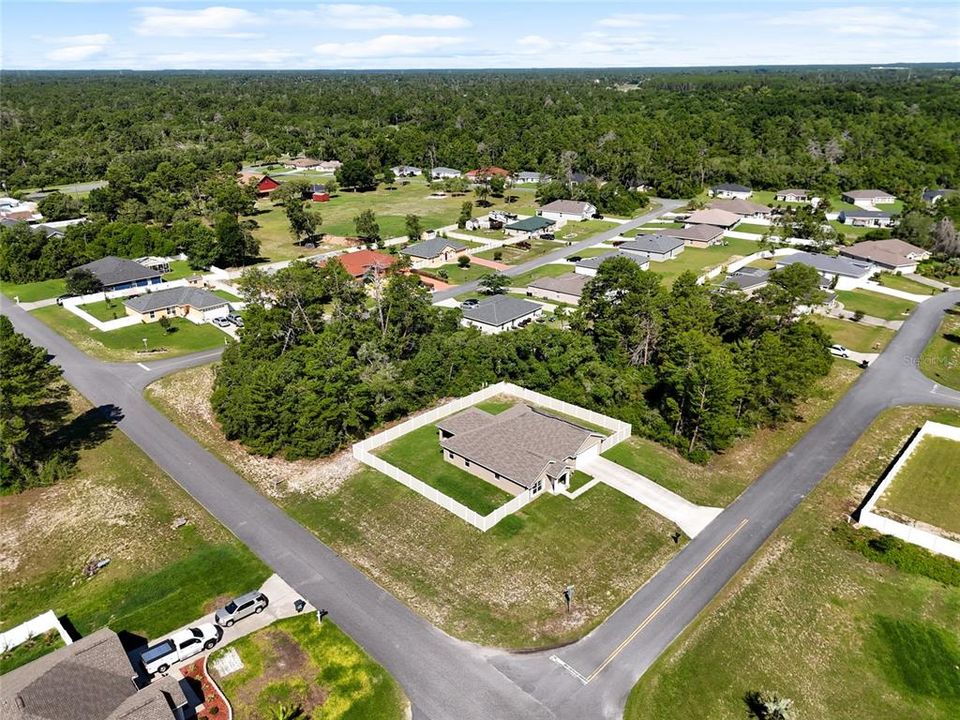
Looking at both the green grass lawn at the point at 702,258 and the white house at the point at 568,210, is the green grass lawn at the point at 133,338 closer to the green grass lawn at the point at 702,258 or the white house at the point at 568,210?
the green grass lawn at the point at 702,258

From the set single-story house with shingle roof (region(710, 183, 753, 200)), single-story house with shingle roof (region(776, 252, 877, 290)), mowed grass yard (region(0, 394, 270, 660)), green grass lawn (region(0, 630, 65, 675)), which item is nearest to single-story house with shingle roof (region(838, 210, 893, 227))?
single-story house with shingle roof (region(710, 183, 753, 200))

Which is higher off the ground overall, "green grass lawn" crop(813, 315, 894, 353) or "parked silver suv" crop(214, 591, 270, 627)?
"parked silver suv" crop(214, 591, 270, 627)

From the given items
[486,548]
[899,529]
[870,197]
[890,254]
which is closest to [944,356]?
[899,529]

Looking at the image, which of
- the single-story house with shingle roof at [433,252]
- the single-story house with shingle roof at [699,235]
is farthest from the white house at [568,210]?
the single-story house with shingle roof at [433,252]

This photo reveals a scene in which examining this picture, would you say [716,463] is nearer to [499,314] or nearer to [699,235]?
[499,314]

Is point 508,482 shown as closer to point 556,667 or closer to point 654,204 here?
point 556,667

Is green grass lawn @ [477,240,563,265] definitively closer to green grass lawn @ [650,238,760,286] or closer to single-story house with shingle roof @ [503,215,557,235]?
single-story house with shingle roof @ [503,215,557,235]
